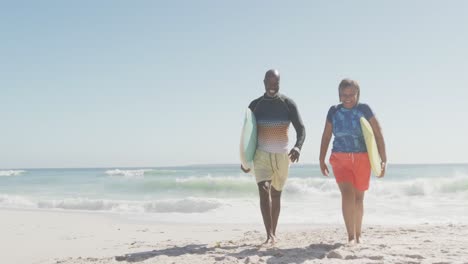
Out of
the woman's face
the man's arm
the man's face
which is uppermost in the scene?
the man's face

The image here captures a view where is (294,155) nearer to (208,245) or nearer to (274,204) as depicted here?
(274,204)

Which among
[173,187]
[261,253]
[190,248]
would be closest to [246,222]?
[190,248]

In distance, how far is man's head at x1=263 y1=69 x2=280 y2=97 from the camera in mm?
5234

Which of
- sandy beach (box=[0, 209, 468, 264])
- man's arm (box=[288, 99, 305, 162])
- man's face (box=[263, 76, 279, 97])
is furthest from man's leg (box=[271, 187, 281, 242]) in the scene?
man's face (box=[263, 76, 279, 97])

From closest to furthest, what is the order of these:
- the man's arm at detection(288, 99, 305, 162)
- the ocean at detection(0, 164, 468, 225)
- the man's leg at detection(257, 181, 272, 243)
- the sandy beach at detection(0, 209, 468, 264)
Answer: the sandy beach at detection(0, 209, 468, 264), the man's leg at detection(257, 181, 272, 243), the man's arm at detection(288, 99, 305, 162), the ocean at detection(0, 164, 468, 225)

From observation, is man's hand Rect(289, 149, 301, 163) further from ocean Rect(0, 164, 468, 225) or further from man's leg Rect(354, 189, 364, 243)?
ocean Rect(0, 164, 468, 225)

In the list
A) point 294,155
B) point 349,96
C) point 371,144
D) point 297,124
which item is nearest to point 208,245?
point 294,155

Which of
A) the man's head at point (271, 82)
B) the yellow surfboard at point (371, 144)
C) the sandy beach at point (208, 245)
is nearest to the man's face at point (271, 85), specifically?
the man's head at point (271, 82)

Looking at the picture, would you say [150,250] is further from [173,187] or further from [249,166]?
[173,187]

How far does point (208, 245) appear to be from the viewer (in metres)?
5.81

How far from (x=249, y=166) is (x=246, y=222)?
14.3 ft

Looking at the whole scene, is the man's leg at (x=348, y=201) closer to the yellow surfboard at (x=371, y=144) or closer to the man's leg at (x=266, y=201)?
the yellow surfboard at (x=371, y=144)

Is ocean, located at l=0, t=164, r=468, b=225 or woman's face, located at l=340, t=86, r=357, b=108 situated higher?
woman's face, located at l=340, t=86, r=357, b=108

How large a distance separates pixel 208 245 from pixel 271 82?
2253 millimetres
